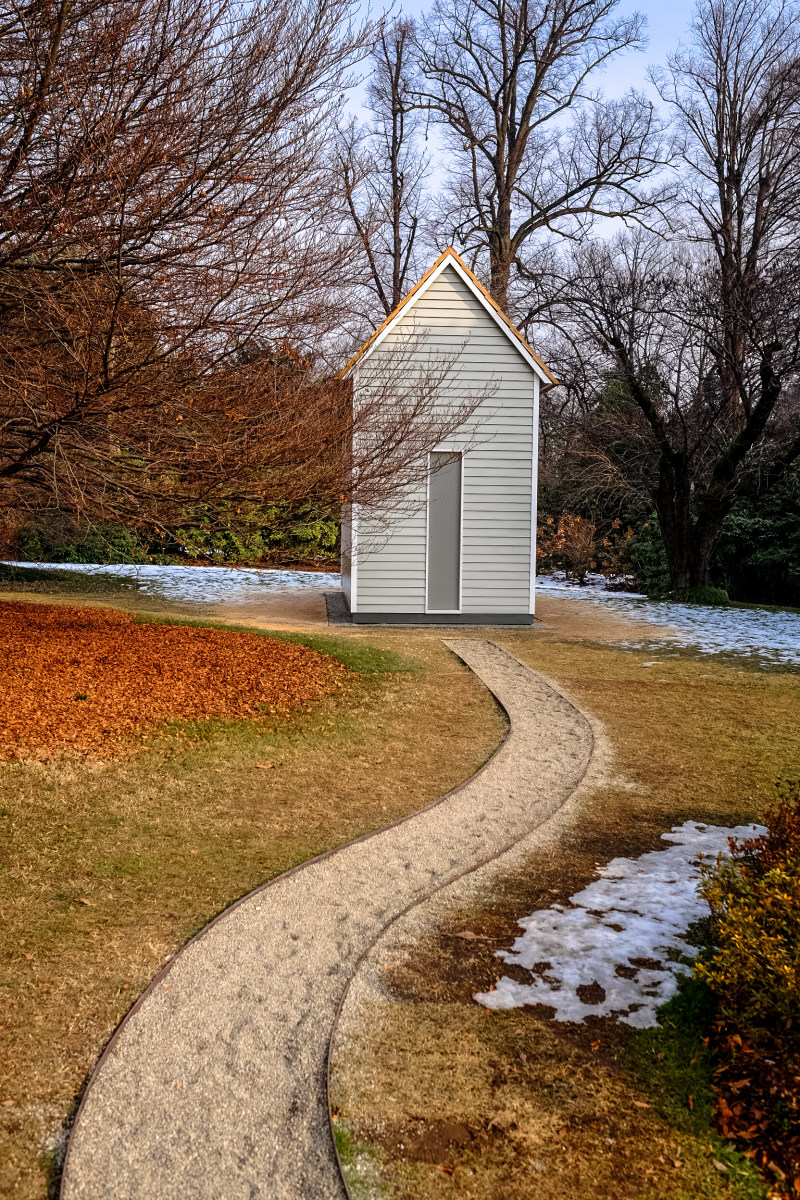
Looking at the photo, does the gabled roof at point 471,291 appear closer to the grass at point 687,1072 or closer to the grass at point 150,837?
the grass at point 150,837

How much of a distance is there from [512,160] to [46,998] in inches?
1056

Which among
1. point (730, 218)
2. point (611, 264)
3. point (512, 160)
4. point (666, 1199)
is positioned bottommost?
point (666, 1199)

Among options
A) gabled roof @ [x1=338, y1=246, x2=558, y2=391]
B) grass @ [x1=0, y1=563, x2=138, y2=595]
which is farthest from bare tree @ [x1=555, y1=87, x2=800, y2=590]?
grass @ [x1=0, y1=563, x2=138, y2=595]

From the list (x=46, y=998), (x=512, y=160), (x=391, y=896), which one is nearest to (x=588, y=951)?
(x=391, y=896)

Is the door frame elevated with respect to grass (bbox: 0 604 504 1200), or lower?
elevated

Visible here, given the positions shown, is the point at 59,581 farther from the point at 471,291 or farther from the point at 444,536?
the point at 471,291

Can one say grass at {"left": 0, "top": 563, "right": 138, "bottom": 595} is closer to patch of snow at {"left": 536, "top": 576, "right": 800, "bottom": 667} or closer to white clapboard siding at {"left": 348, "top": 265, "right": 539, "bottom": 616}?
white clapboard siding at {"left": 348, "top": 265, "right": 539, "bottom": 616}

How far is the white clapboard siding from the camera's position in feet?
48.6

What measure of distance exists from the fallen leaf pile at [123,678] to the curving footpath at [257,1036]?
9.35ft

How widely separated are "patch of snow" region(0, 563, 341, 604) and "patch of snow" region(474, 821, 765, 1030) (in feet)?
46.5

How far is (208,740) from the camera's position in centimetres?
772

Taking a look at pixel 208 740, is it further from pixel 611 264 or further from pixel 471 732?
pixel 611 264

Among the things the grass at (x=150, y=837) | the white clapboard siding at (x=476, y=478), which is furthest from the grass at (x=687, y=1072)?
the white clapboard siding at (x=476, y=478)

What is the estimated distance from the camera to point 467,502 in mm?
15250
